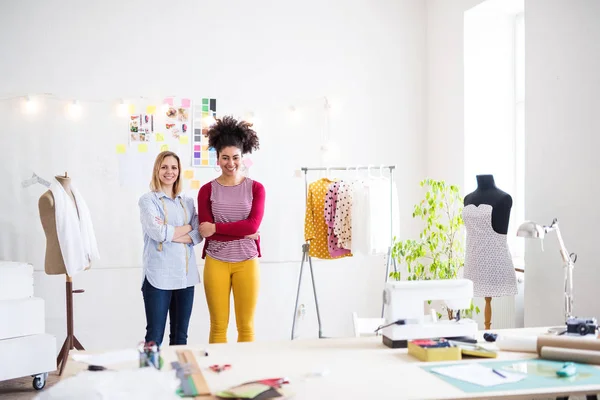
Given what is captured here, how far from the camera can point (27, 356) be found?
398 centimetres

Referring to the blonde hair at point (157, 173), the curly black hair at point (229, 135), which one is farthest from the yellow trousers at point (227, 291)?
the curly black hair at point (229, 135)

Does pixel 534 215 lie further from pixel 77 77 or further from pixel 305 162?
pixel 77 77

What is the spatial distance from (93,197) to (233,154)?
5.16ft

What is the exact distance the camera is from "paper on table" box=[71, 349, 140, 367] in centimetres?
231

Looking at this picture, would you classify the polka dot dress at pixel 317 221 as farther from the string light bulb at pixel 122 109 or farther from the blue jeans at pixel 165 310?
the string light bulb at pixel 122 109

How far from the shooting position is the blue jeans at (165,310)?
3.84 metres

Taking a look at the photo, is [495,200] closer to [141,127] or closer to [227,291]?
[227,291]

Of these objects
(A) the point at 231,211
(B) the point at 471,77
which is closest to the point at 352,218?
(A) the point at 231,211

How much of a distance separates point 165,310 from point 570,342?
2.36 m

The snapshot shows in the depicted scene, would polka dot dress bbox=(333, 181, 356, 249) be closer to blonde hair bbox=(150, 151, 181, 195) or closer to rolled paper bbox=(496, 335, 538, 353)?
blonde hair bbox=(150, 151, 181, 195)

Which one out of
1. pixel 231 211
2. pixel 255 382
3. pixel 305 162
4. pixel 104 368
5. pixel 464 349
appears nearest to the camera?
pixel 255 382

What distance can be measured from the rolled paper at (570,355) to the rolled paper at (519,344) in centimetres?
9

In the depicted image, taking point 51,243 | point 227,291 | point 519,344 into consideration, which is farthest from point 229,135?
point 519,344

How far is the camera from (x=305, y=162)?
17.5 feet
